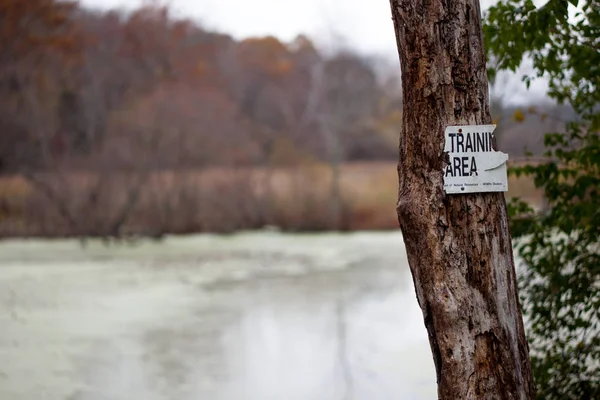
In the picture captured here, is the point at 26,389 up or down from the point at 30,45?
down

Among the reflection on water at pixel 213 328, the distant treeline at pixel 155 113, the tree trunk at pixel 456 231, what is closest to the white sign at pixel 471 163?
the tree trunk at pixel 456 231

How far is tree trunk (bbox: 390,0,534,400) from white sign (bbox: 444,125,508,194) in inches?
0.8

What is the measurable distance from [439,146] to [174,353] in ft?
18.0

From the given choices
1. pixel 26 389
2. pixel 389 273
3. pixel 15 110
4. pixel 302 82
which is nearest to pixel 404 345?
pixel 26 389

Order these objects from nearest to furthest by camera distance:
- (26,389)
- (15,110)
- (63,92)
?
(26,389)
(15,110)
(63,92)

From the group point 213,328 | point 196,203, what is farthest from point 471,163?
point 196,203

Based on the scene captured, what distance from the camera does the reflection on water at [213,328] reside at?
6.25 m

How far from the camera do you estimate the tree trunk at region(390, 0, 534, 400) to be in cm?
219

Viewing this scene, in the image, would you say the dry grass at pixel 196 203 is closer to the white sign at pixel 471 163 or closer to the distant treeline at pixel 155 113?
the distant treeline at pixel 155 113

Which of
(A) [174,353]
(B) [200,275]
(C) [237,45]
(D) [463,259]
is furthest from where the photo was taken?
(C) [237,45]

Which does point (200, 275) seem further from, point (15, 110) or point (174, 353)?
point (15, 110)

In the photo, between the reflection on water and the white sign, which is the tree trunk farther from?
the reflection on water

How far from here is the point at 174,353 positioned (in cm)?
735

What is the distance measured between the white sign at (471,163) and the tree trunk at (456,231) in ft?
0.07
